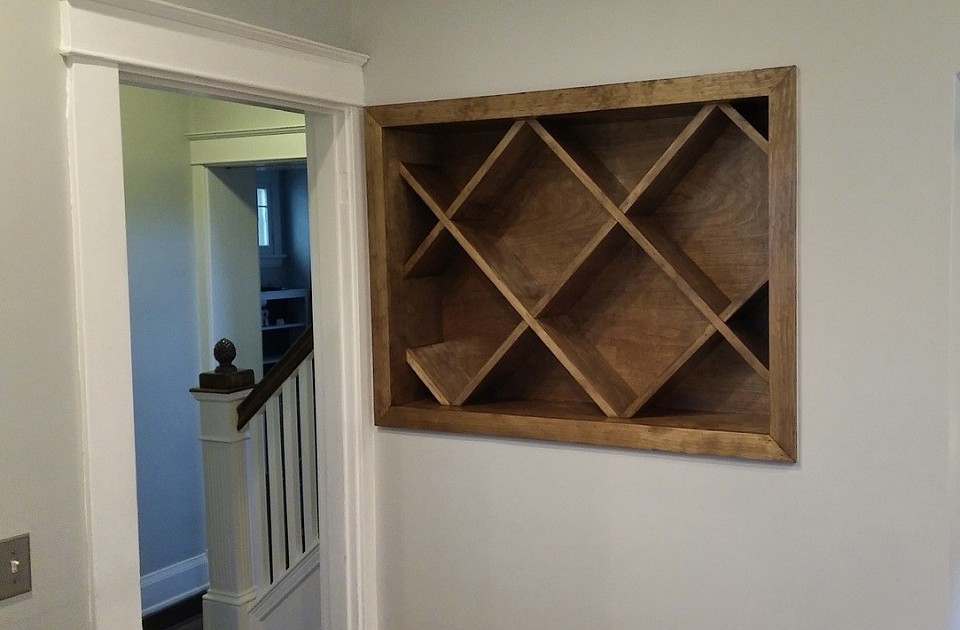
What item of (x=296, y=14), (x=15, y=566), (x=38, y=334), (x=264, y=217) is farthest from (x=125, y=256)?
(x=264, y=217)

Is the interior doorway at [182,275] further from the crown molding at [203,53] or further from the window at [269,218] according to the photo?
the window at [269,218]

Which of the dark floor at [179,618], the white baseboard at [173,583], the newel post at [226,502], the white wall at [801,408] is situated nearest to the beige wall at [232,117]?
the newel post at [226,502]

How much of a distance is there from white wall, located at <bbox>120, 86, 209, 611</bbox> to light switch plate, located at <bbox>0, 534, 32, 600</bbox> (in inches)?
102

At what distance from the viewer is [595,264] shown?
2.21 m

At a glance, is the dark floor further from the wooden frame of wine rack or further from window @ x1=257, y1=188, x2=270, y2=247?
window @ x1=257, y1=188, x2=270, y2=247

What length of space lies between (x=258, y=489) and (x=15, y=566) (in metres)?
1.85

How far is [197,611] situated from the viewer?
4320 mm

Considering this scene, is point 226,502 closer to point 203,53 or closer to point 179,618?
point 179,618

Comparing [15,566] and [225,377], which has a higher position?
[225,377]

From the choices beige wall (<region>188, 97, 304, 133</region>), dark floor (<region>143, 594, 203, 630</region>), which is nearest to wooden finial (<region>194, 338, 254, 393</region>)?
beige wall (<region>188, 97, 304, 133</region>)

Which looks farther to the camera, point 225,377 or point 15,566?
point 225,377

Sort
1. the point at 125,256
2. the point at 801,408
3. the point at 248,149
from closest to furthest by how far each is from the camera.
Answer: the point at 125,256, the point at 801,408, the point at 248,149

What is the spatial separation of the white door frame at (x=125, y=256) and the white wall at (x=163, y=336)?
2007mm

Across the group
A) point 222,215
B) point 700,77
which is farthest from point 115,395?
point 222,215
